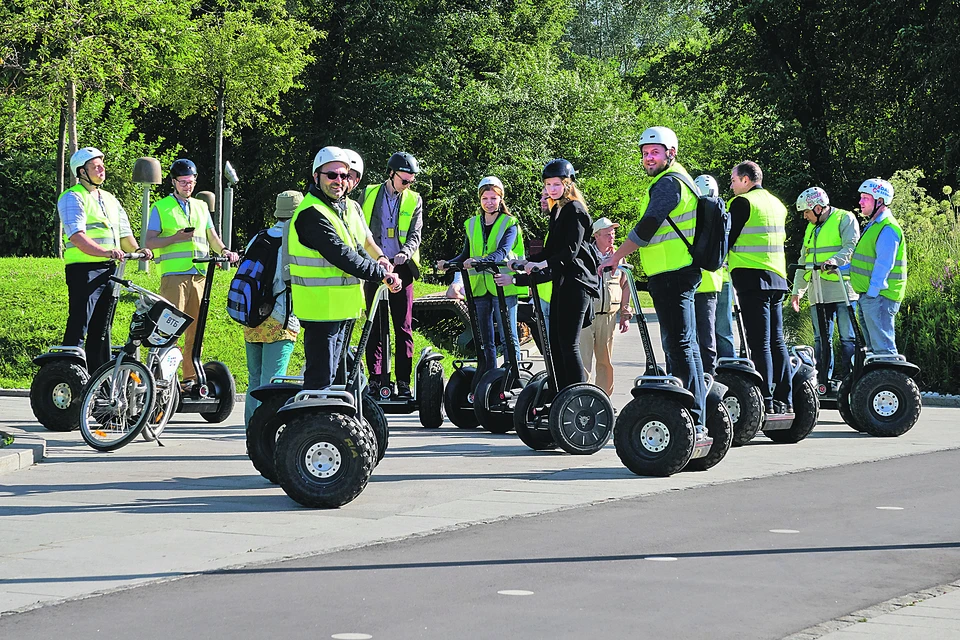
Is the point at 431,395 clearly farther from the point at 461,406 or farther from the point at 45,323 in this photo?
the point at 45,323

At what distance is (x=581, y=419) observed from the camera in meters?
10.6

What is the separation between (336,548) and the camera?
22.9 ft

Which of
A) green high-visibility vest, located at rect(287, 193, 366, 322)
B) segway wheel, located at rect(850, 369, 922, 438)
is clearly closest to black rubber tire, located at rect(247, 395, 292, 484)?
green high-visibility vest, located at rect(287, 193, 366, 322)

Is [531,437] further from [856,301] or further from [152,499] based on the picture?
[856,301]

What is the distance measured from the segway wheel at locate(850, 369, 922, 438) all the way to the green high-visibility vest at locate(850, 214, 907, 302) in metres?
0.73

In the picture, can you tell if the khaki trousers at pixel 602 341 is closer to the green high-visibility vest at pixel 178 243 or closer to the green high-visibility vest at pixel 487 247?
the green high-visibility vest at pixel 487 247

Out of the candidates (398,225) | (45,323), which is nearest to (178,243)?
(398,225)

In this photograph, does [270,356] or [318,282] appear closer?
[318,282]

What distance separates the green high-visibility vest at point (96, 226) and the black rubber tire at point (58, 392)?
0.85 m

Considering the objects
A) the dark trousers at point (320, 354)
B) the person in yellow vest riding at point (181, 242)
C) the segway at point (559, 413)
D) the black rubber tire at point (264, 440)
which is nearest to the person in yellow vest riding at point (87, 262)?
the person in yellow vest riding at point (181, 242)

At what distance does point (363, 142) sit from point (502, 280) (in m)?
31.7

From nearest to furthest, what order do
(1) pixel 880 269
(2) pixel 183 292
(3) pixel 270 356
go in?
(3) pixel 270 356, (1) pixel 880 269, (2) pixel 183 292

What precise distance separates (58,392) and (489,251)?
12.1 feet

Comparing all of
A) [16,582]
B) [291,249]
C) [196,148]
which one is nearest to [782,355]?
[291,249]
